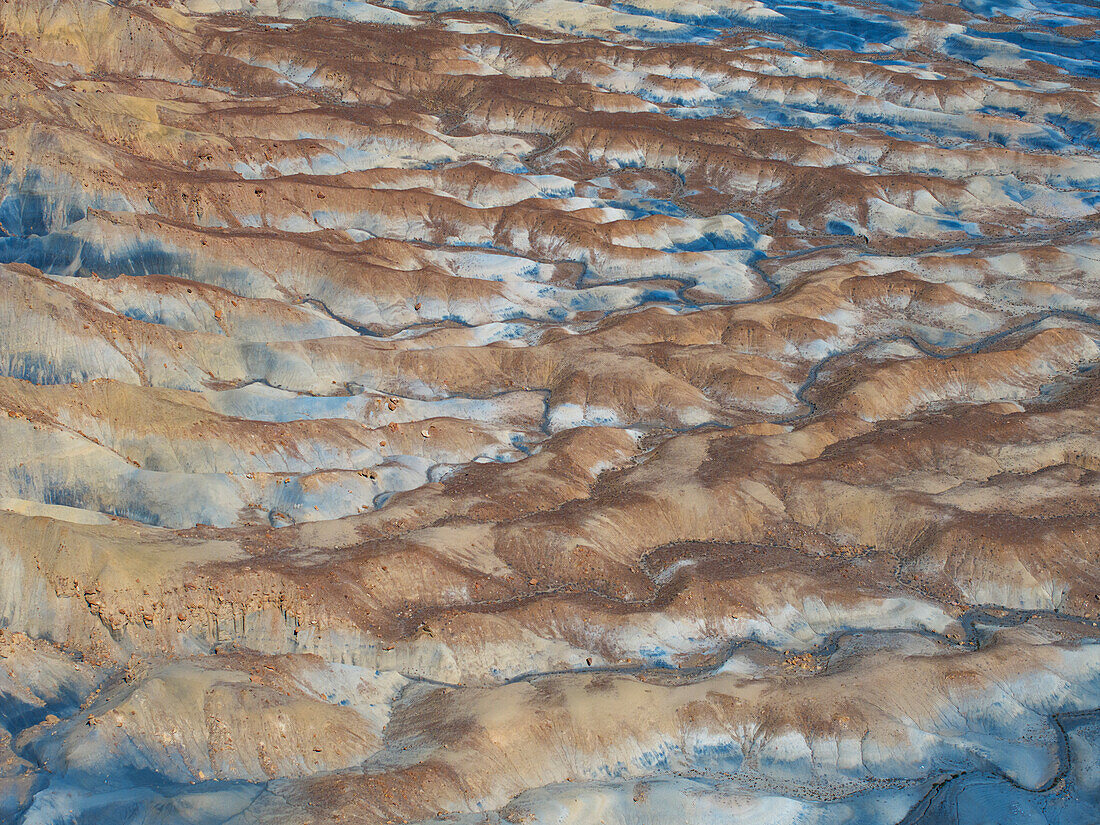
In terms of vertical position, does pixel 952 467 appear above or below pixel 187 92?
below

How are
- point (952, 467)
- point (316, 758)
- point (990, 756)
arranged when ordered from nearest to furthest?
1. point (316, 758)
2. point (990, 756)
3. point (952, 467)

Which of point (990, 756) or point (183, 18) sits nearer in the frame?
point (990, 756)

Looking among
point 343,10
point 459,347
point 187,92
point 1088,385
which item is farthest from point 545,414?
point 343,10

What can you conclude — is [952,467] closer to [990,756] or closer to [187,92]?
[990,756]

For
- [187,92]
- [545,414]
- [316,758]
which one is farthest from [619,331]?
[187,92]

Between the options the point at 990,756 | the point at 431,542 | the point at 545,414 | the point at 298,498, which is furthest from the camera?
the point at 545,414

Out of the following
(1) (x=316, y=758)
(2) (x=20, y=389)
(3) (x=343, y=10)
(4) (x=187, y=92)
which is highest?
(3) (x=343, y=10)
